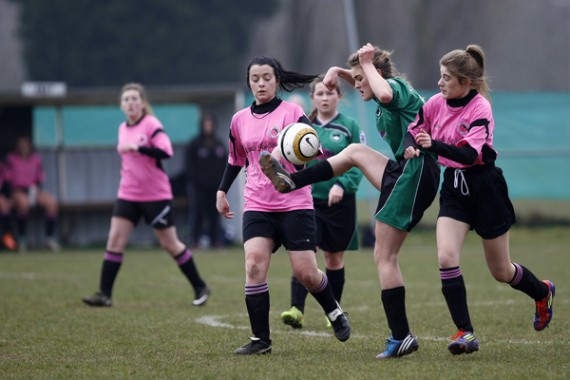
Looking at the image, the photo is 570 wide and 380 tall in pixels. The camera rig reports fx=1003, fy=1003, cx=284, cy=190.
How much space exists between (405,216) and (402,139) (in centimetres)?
50

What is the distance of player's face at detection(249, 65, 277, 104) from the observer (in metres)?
6.46

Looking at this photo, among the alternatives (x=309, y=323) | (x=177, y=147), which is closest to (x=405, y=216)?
(x=309, y=323)

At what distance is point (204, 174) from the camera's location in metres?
17.4

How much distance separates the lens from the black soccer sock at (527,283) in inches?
253

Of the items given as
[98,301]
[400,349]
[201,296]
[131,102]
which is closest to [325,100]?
[131,102]

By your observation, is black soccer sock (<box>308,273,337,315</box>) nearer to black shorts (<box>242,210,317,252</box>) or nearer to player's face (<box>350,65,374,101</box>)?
black shorts (<box>242,210,317,252</box>)

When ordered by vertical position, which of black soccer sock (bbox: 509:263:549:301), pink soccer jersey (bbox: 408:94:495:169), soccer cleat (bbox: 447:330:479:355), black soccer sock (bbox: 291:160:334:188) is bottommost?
soccer cleat (bbox: 447:330:479:355)

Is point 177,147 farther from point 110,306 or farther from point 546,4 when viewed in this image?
point 546,4

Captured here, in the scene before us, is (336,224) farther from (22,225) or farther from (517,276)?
(22,225)

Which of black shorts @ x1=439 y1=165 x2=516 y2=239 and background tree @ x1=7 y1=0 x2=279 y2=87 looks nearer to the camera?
black shorts @ x1=439 y1=165 x2=516 y2=239

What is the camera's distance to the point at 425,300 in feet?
31.3

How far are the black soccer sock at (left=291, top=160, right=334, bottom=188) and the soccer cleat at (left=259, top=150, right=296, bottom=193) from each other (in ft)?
0.29

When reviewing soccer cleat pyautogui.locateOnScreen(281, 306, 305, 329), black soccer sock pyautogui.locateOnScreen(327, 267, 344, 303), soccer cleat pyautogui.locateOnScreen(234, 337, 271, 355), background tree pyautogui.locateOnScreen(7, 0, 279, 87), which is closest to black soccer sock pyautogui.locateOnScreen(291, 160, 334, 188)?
soccer cleat pyautogui.locateOnScreen(234, 337, 271, 355)

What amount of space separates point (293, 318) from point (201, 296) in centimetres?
204
